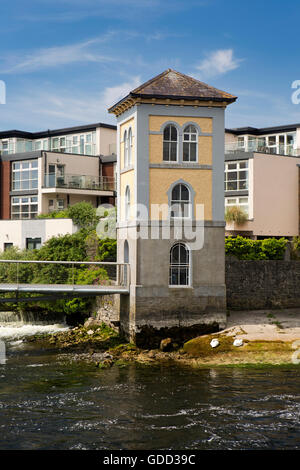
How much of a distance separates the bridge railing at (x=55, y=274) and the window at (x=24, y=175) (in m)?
20.5

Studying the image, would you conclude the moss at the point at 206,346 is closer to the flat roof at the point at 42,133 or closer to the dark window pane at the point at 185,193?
the dark window pane at the point at 185,193

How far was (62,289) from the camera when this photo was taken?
88.0 ft

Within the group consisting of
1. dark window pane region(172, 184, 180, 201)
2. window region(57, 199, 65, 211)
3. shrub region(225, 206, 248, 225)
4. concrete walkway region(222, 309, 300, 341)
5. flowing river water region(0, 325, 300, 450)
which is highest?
window region(57, 199, 65, 211)

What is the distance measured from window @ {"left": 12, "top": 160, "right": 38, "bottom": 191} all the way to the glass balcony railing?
1.70 meters

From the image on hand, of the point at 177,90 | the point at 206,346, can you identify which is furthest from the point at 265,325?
the point at 177,90

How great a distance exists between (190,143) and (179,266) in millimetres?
5557

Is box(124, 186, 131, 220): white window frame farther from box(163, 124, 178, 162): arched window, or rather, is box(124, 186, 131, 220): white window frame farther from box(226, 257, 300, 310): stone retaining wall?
box(226, 257, 300, 310): stone retaining wall

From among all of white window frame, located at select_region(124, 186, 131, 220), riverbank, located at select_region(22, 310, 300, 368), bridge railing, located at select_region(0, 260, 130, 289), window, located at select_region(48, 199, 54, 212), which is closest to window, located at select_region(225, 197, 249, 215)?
window, located at select_region(48, 199, 54, 212)

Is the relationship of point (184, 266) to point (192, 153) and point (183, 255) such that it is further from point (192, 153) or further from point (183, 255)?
point (192, 153)

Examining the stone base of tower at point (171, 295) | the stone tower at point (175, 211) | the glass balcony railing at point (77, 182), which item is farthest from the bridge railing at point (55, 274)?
the glass balcony railing at point (77, 182)

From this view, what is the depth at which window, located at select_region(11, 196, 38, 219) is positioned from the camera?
163ft

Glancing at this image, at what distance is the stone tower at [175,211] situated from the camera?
27.0m

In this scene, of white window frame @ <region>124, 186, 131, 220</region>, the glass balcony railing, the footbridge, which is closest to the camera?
the footbridge
